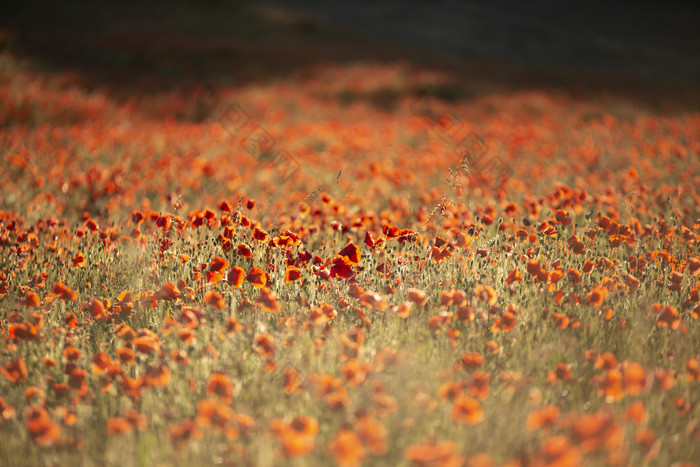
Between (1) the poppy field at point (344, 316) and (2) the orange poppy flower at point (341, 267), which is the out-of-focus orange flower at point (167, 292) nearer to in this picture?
(1) the poppy field at point (344, 316)

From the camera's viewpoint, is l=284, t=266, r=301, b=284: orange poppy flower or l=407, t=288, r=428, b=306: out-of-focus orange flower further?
l=284, t=266, r=301, b=284: orange poppy flower

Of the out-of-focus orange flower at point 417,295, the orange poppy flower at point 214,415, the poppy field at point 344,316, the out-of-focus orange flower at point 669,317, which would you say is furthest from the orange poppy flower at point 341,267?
the out-of-focus orange flower at point 669,317

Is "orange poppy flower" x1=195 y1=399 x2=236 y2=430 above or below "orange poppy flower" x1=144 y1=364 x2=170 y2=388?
above

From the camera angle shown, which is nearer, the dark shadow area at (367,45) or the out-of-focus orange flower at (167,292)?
the out-of-focus orange flower at (167,292)

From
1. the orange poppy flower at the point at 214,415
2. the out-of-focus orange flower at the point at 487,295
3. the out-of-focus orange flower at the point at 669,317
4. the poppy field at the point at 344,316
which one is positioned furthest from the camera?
the out-of-focus orange flower at the point at 487,295

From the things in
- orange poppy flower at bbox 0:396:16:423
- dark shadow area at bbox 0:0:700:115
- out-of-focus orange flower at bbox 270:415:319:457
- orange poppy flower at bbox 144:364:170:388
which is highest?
dark shadow area at bbox 0:0:700:115

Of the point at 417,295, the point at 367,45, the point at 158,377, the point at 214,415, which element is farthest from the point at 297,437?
the point at 367,45

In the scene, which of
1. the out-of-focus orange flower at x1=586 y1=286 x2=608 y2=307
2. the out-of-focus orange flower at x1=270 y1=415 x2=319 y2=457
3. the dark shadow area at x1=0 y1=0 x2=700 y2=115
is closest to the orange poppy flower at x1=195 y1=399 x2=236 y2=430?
the out-of-focus orange flower at x1=270 y1=415 x2=319 y2=457

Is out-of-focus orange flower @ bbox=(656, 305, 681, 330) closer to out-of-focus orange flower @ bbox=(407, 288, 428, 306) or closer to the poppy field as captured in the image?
the poppy field
